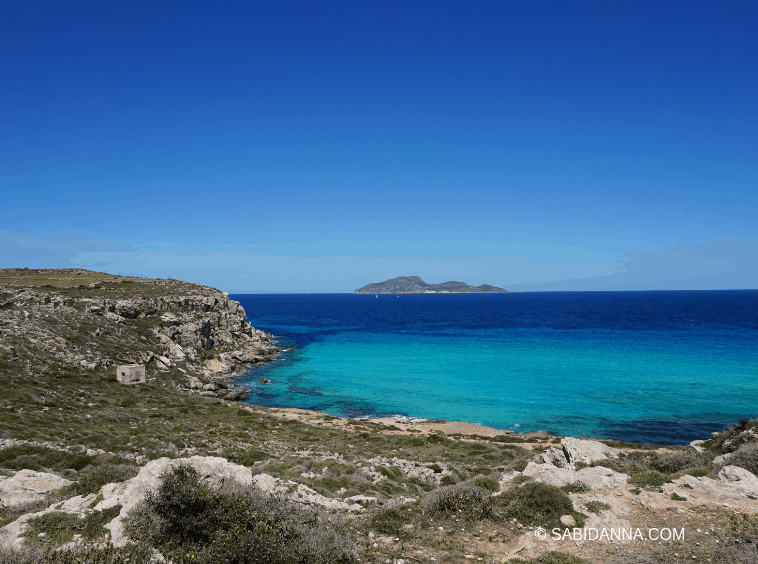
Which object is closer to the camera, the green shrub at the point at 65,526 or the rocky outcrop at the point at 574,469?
the green shrub at the point at 65,526

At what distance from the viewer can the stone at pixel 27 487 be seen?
492 inches

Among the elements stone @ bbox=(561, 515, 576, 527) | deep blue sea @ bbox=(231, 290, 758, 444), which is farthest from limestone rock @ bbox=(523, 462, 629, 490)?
deep blue sea @ bbox=(231, 290, 758, 444)

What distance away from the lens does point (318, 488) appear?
1587 centimetres

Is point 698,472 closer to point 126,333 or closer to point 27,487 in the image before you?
point 27,487

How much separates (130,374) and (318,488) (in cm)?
3162

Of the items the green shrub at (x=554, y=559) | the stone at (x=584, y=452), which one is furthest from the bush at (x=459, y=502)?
the stone at (x=584, y=452)

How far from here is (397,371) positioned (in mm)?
59875

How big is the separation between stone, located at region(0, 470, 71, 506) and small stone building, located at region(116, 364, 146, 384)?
1045 inches

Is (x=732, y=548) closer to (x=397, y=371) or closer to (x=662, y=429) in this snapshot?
(x=662, y=429)

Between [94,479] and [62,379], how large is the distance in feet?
89.6

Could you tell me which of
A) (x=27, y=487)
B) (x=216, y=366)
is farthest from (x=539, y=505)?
(x=216, y=366)

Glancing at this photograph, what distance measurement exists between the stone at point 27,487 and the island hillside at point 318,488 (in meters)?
0.08

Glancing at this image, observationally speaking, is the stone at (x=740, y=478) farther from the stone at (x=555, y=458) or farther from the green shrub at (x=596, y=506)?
the stone at (x=555, y=458)

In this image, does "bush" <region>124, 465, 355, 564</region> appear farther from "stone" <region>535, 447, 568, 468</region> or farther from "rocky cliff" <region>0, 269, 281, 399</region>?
"rocky cliff" <region>0, 269, 281, 399</region>
